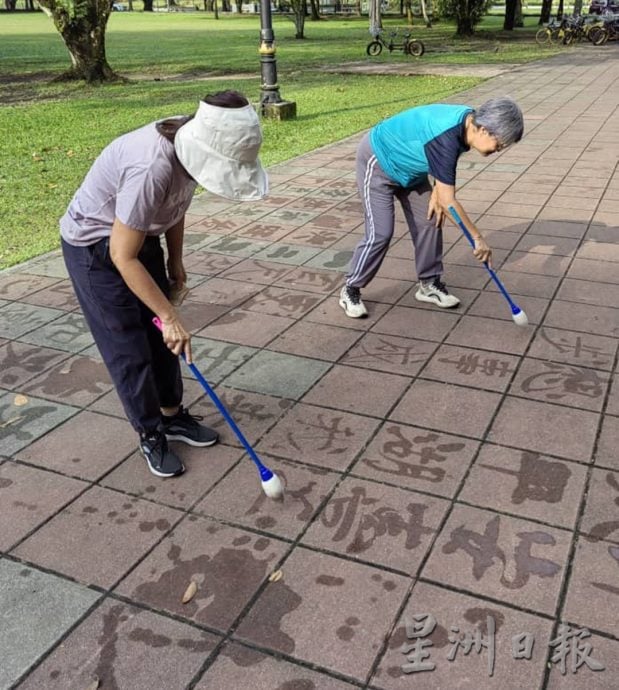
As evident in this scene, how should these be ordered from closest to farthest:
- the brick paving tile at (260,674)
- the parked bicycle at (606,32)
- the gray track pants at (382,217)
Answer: the brick paving tile at (260,674) → the gray track pants at (382,217) → the parked bicycle at (606,32)

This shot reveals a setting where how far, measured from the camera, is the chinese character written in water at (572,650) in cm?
218

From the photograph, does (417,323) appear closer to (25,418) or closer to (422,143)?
(422,143)

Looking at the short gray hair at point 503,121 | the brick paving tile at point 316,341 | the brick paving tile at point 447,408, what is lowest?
the brick paving tile at point 316,341

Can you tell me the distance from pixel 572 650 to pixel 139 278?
1.85 metres

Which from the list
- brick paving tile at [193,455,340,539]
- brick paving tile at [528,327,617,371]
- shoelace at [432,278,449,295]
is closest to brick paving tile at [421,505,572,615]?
brick paving tile at [193,455,340,539]

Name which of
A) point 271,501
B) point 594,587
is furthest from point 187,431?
point 594,587

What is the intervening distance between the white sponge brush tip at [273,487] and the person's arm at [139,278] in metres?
0.63

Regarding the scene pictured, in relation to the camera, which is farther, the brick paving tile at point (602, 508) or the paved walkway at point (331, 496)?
the brick paving tile at point (602, 508)

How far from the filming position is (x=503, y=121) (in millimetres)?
3391

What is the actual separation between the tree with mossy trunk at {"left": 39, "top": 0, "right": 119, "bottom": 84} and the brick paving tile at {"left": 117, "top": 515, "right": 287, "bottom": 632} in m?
15.3

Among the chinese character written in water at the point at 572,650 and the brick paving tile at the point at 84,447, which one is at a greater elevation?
the chinese character written in water at the point at 572,650

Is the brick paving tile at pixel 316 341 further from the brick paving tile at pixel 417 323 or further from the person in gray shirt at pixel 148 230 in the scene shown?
the person in gray shirt at pixel 148 230

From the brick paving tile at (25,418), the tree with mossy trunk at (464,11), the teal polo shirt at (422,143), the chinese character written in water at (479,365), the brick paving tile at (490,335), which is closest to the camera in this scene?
the brick paving tile at (25,418)

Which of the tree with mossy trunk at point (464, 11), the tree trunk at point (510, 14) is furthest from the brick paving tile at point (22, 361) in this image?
the tree trunk at point (510, 14)
